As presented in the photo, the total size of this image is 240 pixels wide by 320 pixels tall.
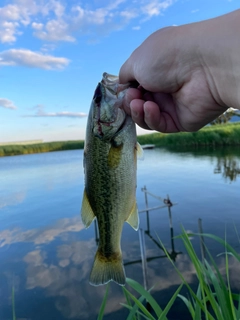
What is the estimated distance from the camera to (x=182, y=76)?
76.8 inches

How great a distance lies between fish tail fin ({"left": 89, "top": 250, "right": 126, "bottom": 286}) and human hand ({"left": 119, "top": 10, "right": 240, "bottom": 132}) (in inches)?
45.8

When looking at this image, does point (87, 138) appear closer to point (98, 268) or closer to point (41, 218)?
point (98, 268)

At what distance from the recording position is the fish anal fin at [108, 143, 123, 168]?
216 centimetres

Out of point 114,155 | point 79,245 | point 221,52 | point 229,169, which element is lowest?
point 79,245

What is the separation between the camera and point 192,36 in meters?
1.61

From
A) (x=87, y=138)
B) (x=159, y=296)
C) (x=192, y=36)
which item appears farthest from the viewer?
(x=159, y=296)

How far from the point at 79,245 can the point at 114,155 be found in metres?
10.8

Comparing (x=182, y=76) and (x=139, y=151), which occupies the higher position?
(x=182, y=76)

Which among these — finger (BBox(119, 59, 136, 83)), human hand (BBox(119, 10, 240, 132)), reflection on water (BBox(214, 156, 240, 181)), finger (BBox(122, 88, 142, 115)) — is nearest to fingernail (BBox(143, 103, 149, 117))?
human hand (BBox(119, 10, 240, 132))

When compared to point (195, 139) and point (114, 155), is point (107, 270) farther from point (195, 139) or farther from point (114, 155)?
point (195, 139)

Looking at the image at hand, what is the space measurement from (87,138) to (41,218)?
1543 cm

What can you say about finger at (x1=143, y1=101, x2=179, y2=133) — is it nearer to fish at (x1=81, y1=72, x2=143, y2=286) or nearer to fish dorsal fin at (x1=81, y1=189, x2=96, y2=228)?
fish at (x1=81, y1=72, x2=143, y2=286)

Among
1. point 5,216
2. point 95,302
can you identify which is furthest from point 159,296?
point 5,216

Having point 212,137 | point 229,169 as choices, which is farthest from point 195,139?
point 229,169
